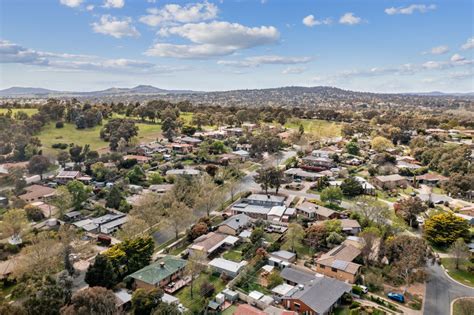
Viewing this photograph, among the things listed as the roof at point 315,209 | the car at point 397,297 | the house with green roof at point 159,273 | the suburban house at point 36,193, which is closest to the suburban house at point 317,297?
the car at point 397,297

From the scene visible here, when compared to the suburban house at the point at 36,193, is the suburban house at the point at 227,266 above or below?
below

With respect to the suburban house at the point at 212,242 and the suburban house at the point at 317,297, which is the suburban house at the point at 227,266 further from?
the suburban house at the point at 317,297

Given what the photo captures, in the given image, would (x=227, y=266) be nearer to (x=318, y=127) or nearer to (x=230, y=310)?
(x=230, y=310)

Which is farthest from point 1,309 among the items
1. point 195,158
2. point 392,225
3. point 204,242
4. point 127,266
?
point 195,158

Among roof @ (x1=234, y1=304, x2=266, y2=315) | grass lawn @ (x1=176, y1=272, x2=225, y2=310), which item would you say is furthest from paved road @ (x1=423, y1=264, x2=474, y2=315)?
grass lawn @ (x1=176, y1=272, x2=225, y2=310)

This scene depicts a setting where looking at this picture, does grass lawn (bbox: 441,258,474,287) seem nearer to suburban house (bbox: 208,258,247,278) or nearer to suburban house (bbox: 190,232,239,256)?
suburban house (bbox: 208,258,247,278)

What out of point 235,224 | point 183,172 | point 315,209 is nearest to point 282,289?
point 235,224

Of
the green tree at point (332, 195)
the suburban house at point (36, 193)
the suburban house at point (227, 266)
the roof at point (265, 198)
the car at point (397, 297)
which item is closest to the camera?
the car at point (397, 297)
